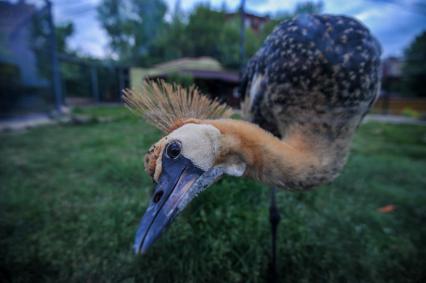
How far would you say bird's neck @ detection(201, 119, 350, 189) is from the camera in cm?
125

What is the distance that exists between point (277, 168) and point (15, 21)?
11321 millimetres

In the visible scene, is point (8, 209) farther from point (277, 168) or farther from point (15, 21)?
point (15, 21)

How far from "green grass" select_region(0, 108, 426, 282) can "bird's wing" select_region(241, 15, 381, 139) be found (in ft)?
3.38

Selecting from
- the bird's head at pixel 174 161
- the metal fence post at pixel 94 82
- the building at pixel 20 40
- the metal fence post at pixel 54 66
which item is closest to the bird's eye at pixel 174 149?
the bird's head at pixel 174 161

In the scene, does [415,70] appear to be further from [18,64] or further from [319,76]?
[18,64]

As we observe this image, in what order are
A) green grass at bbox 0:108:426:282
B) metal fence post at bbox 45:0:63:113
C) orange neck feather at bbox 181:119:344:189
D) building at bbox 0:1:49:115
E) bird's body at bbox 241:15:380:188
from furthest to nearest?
1. metal fence post at bbox 45:0:63:113
2. building at bbox 0:1:49:115
3. green grass at bbox 0:108:426:282
4. bird's body at bbox 241:15:380:188
5. orange neck feather at bbox 181:119:344:189

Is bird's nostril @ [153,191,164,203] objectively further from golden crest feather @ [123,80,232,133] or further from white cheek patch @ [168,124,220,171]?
golden crest feather @ [123,80,232,133]

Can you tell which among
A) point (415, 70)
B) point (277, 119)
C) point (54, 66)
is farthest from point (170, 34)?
point (277, 119)

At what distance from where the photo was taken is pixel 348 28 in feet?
6.51

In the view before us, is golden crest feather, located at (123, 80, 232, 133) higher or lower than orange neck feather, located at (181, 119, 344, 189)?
higher

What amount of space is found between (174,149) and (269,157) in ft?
1.62

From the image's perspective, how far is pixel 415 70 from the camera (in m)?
14.6

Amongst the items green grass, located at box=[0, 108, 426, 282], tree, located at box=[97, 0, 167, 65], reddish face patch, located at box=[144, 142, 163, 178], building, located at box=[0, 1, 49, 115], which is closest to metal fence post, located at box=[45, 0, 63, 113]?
building, located at box=[0, 1, 49, 115]

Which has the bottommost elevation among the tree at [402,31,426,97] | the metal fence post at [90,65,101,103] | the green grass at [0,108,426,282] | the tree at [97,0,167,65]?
the green grass at [0,108,426,282]
